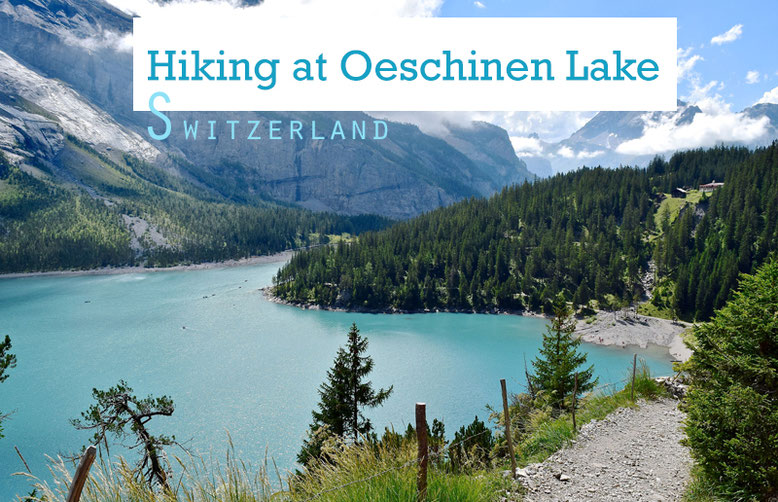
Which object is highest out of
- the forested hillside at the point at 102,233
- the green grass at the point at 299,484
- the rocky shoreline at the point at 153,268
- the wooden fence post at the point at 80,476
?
the forested hillside at the point at 102,233

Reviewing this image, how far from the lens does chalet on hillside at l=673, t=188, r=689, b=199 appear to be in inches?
4217

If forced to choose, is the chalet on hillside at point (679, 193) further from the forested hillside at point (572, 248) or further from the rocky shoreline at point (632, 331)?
the rocky shoreline at point (632, 331)

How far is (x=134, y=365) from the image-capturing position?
55.0 m

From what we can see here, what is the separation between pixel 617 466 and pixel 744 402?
361cm

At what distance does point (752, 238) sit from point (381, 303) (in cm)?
7176

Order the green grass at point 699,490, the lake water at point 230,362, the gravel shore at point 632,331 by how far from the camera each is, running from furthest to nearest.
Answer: the gravel shore at point 632,331 < the lake water at point 230,362 < the green grass at point 699,490

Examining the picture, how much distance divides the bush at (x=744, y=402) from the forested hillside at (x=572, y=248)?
7922cm

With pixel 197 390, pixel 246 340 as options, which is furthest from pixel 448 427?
pixel 246 340

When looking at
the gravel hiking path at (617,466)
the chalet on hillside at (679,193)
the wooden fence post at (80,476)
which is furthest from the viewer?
the chalet on hillside at (679,193)

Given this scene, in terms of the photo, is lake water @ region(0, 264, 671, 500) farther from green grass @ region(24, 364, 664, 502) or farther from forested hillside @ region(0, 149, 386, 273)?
forested hillside @ region(0, 149, 386, 273)

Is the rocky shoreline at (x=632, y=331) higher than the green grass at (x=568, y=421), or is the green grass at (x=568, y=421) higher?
the green grass at (x=568, y=421)

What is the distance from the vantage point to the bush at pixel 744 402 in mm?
7473

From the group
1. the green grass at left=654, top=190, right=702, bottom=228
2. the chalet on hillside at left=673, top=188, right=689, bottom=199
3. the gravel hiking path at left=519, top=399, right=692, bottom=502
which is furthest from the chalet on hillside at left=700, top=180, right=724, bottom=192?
the gravel hiking path at left=519, top=399, right=692, bottom=502

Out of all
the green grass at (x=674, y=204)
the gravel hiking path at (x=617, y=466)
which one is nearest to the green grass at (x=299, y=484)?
the gravel hiking path at (x=617, y=466)
